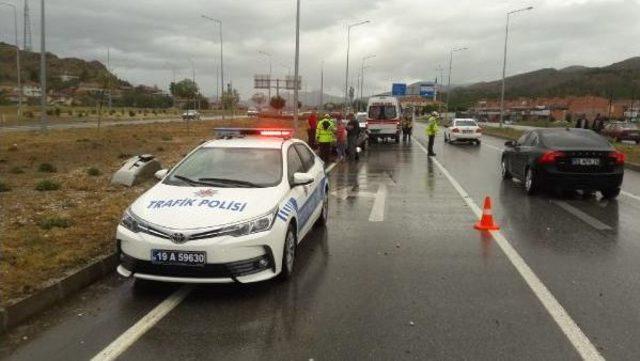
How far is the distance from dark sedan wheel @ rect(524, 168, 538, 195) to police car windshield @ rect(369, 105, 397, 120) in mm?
21005

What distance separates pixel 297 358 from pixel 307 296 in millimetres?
1379

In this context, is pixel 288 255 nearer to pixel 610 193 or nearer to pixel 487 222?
pixel 487 222

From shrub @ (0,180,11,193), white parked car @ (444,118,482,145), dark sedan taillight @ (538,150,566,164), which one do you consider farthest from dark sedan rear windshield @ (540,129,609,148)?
white parked car @ (444,118,482,145)

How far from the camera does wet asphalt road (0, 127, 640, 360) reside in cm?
437

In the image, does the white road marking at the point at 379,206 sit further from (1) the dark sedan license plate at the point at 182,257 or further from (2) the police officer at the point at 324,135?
(2) the police officer at the point at 324,135

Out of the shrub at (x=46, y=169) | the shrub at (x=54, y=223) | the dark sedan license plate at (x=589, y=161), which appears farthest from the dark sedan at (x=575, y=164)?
the shrub at (x=46, y=169)

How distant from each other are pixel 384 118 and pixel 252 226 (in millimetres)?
28417

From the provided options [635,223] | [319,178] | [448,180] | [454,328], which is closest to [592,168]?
[635,223]

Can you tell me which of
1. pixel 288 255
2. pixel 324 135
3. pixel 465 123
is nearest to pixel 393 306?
pixel 288 255

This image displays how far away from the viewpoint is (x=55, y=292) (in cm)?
537

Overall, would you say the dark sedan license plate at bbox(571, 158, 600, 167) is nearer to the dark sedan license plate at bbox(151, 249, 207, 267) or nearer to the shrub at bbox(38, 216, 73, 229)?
the dark sedan license plate at bbox(151, 249, 207, 267)

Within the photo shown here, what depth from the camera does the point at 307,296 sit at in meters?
5.54

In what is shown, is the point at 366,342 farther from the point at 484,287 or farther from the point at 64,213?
the point at 64,213

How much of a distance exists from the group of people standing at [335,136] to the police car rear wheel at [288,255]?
41.3 ft
